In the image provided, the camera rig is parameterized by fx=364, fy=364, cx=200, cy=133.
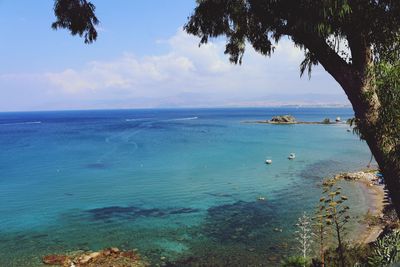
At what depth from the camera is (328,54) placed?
8.52m

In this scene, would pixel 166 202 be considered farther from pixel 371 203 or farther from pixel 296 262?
pixel 296 262

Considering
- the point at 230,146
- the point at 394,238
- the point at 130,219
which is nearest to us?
the point at 394,238

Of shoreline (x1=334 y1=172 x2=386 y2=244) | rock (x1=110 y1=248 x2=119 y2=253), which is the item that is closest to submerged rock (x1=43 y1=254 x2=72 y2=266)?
rock (x1=110 y1=248 x2=119 y2=253)

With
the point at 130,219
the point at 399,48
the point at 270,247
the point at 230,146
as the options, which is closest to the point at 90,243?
the point at 130,219

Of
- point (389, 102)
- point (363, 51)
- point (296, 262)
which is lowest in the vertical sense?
point (296, 262)

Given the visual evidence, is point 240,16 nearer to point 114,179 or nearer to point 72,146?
point 114,179

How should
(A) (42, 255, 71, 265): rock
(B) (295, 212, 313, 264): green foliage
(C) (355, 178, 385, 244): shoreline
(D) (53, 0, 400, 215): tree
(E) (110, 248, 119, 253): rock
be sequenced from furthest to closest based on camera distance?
(C) (355, 178, 385, 244): shoreline < (E) (110, 248, 119, 253): rock < (A) (42, 255, 71, 265): rock < (B) (295, 212, 313, 264): green foliage < (D) (53, 0, 400, 215): tree

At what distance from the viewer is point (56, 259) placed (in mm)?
22125

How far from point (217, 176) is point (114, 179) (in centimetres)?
1355

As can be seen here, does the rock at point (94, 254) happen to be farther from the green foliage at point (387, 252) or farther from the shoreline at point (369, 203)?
the shoreline at point (369, 203)

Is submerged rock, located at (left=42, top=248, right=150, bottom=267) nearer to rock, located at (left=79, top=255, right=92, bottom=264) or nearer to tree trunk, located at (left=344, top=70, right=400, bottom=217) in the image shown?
rock, located at (left=79, top=255, right=92, bottom=264)

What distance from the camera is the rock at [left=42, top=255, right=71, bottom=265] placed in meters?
21.8

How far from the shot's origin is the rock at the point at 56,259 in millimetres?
21797

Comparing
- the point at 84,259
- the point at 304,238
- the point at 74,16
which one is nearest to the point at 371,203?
the point at 304,238
